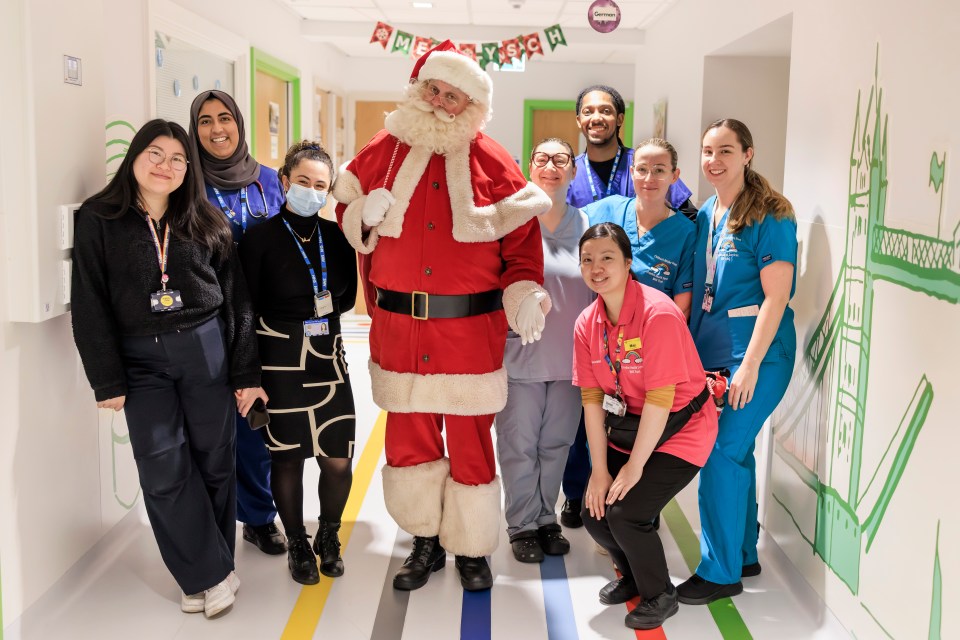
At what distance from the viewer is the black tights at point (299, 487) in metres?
2.84

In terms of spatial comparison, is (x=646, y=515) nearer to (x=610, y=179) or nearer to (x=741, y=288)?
(x=741, y=288)

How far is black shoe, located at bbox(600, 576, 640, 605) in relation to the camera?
2756 mm

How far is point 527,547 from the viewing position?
10.0 ft

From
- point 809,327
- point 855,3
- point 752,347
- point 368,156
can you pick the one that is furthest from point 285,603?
point 855,3

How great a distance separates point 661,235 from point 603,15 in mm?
3239

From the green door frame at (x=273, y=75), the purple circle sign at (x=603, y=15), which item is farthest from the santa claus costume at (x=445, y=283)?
the green door frame at (x=273, y=75)

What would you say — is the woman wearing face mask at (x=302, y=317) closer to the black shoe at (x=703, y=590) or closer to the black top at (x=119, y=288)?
the black top at (x=119, y=288)

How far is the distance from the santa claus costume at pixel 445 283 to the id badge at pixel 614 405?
0.29 meters

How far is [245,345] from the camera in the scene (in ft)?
8.56

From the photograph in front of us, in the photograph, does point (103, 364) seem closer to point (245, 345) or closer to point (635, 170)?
point (245, 345)

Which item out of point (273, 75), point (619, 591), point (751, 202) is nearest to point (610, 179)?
point (751, 202)

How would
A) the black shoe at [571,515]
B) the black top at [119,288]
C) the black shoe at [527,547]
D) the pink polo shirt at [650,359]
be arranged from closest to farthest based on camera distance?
the black top at [119,288]
the pink polo shirt at [650,359]
the black shoe at [527,547]
the black shoe at [571,515]

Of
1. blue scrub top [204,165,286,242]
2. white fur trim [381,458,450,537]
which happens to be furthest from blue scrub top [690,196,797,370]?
blue scrub top [204,165,286,242]

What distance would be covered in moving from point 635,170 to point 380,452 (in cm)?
208
